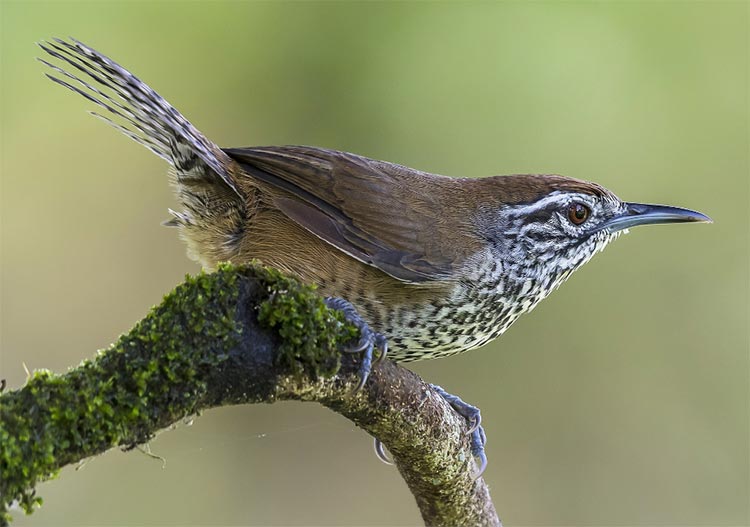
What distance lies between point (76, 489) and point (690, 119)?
5982 mm

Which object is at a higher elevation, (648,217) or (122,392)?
(648,217)

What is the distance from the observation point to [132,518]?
6.21m

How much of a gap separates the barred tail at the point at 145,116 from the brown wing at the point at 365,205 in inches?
8.0

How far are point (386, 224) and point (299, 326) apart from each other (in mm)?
1416

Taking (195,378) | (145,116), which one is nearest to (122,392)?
(195,378)

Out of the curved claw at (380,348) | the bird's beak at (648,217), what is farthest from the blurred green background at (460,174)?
the curved claw at (380,348)

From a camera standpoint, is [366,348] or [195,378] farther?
[366,348]

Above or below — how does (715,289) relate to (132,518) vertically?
above

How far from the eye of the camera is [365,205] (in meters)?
3.66

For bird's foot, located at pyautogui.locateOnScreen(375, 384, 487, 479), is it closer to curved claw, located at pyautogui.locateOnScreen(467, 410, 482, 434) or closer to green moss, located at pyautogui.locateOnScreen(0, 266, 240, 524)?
curved claw, located at pyautogui.locateOnScreen(467, 410, 482, 434)

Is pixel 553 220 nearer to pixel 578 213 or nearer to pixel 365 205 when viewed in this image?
pixel 578 213

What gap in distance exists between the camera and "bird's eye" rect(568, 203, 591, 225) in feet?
12.7

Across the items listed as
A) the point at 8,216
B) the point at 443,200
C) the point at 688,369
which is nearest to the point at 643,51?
the point at 688,369

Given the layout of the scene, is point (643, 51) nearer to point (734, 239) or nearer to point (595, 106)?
point (595, 106)
